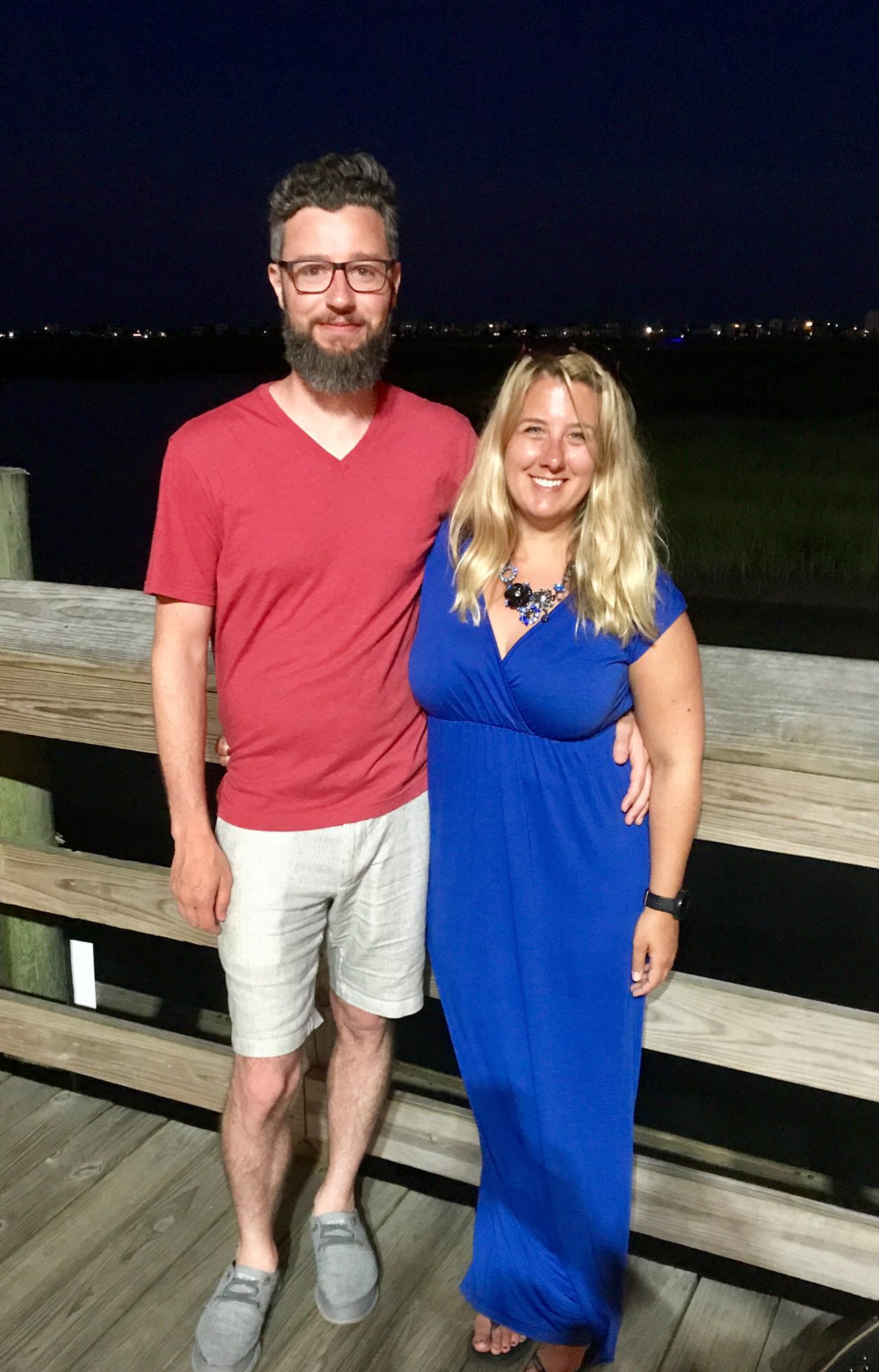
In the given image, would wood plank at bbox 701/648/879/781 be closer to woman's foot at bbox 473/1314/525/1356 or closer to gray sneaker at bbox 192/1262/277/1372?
woman's foot at bbox 473/1314/525/1356

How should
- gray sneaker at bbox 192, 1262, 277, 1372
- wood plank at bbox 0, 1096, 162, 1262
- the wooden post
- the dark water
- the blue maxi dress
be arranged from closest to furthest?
the blue maxi dress → gray sneaker at bbox 192, 1262, 277, 1372 → wood plank at bbox 0, 1096, 162, 1262 → the wooden post → the dark water

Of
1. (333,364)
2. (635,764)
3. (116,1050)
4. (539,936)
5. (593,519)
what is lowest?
(116,1050)

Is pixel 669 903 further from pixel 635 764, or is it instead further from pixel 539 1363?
pixel 539 1363

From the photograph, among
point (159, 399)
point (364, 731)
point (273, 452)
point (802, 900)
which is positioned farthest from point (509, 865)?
point (159, 399)

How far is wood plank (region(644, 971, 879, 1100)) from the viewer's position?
7.19 feet

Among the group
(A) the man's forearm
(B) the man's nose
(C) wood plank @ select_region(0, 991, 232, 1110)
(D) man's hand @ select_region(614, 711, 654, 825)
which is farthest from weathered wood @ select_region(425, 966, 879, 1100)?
(B) the man's nose

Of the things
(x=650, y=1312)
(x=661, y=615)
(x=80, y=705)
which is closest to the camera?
(x=661, y=615)

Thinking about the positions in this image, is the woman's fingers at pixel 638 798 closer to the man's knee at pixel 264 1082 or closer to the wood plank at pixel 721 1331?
the man's knee at pixel 264 1082

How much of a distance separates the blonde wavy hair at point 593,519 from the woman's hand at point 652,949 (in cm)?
52

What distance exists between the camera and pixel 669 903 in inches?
83.5

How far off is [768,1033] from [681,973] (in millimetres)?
188

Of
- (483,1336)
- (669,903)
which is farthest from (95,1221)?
(669,903)

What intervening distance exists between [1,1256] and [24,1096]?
23.0 inches

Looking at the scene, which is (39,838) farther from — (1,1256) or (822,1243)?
(822,1243)
